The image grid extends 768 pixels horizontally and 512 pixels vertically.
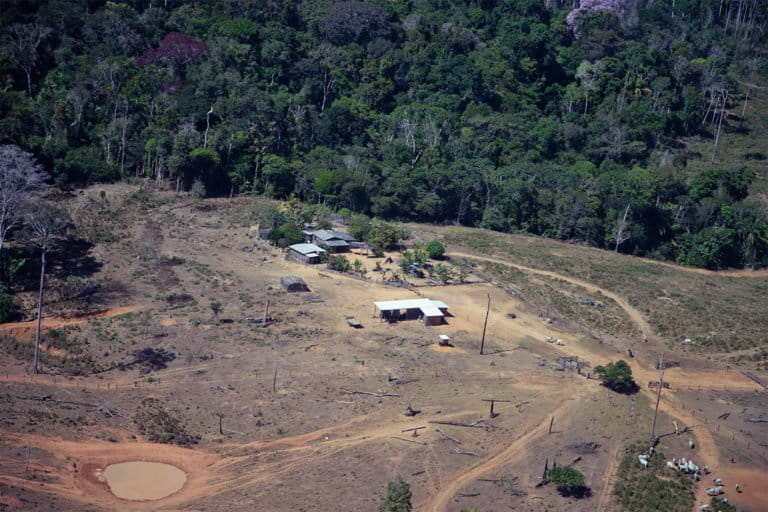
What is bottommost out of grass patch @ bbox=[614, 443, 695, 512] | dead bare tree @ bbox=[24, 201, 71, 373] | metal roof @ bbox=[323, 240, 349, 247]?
grass patch @ bbox=[614, 443, 695, 512]

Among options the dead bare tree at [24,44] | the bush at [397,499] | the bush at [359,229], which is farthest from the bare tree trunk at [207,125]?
the bush at [397,499]

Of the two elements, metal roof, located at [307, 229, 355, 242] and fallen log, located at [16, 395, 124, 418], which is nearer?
fallen log, located at [16, 395, 124, 418]

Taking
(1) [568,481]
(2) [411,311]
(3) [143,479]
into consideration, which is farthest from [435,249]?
(3) [143,479]

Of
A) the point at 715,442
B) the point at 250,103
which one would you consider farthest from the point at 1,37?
the point at 715,442

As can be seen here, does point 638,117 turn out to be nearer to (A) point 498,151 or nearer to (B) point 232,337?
(A) point 498,151

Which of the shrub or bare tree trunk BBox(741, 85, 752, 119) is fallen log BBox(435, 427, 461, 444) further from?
bare tree trunk BBox(741, 85, 752, 119)

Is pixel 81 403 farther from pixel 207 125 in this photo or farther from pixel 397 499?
pixel 207 125

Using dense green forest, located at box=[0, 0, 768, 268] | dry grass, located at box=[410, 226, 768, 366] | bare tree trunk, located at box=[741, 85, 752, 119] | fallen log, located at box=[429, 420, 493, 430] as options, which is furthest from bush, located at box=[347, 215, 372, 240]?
bare tree trunk, located at box=[741, 85, 752, 119]
